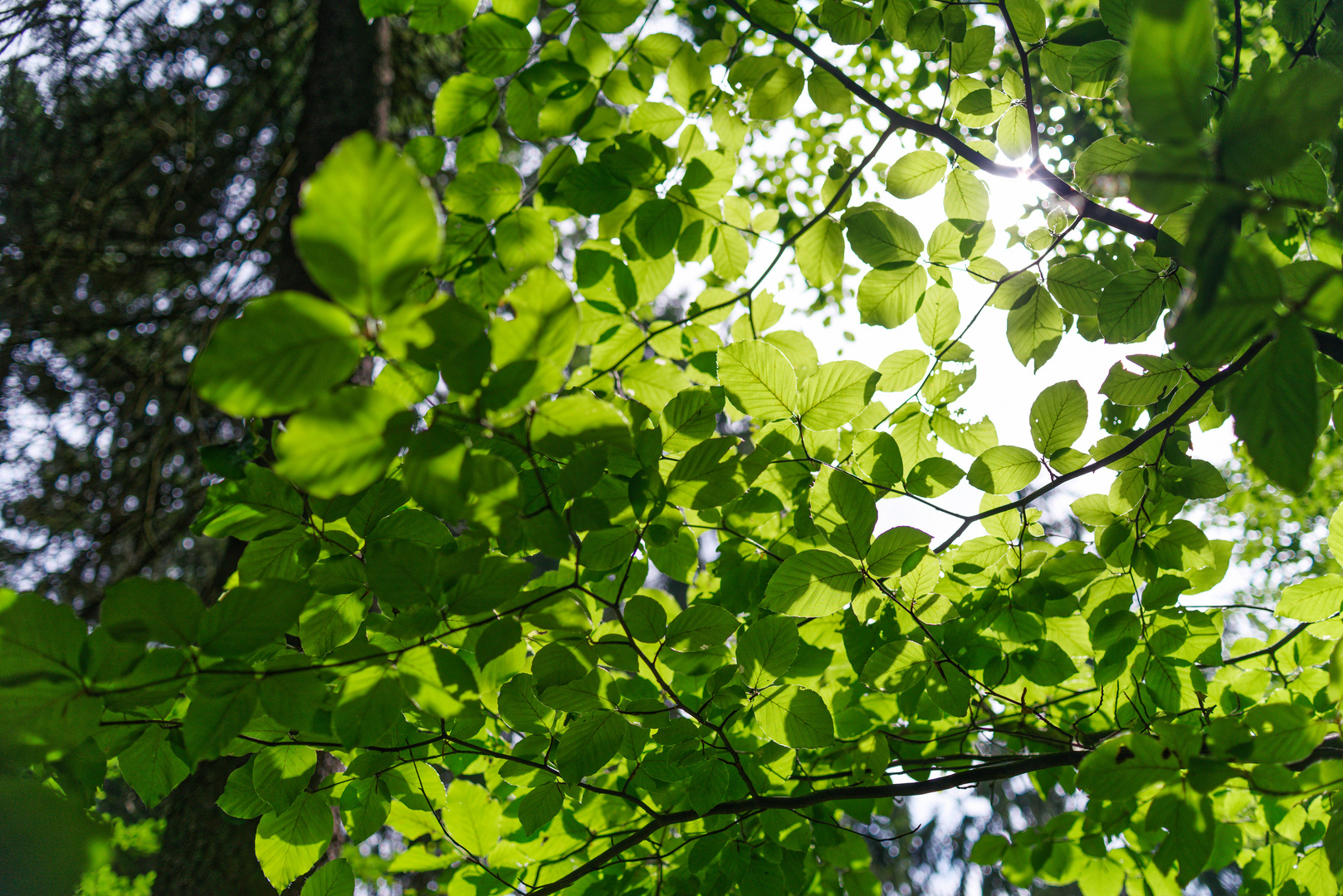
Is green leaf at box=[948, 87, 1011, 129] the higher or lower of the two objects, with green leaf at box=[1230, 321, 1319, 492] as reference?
higher

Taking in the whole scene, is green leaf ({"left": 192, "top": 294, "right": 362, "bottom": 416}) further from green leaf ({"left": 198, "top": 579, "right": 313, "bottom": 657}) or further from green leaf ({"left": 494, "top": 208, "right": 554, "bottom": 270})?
green leaf ({"left": 494, "top": 208, "right": 554, "bottom": 270})

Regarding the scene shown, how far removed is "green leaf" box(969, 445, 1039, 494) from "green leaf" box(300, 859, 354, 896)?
4.36 feet

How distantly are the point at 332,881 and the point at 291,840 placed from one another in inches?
4.8

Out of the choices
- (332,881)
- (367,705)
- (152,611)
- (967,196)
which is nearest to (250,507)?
(152,611)

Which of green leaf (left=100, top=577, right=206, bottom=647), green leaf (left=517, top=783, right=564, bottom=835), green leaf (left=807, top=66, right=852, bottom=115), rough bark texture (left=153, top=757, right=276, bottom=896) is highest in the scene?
green leaf (left=807, top=66, right=852, bottom=115)

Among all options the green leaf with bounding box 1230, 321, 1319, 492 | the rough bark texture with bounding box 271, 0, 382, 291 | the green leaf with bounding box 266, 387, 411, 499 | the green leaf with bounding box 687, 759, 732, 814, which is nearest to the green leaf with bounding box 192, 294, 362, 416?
the green leaf with bounding box 266, 387, 411, 499

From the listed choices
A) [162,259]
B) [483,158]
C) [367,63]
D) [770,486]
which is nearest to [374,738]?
[770,486]

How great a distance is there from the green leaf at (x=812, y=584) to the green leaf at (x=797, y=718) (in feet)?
0.50

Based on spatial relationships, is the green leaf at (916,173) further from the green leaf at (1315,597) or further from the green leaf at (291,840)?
the green leaf at (291,840)

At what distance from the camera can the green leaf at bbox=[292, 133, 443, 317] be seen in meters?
0.39

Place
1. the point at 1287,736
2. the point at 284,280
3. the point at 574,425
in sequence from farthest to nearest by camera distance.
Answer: the point at 284,280 < the point at 1287,736 < the point at 574,425

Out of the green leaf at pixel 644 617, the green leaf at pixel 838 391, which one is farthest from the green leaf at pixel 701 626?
the green leaf at pixel 838 391

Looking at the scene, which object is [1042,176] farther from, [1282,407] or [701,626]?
[701,626]

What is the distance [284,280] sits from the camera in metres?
2.93
